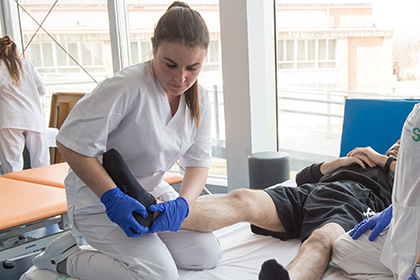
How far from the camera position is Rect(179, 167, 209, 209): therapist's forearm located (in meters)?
1.50

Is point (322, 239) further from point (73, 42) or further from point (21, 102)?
point (73, 42)

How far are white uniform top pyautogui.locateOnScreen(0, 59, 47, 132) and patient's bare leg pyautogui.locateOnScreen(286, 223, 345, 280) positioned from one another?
2.26 m

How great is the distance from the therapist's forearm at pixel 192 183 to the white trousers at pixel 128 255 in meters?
0.14

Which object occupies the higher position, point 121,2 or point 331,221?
point 121,2

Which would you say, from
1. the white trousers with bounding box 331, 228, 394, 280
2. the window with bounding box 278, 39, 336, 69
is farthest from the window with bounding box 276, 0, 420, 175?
the white trousers with bounding box 331, 228, 394, 280

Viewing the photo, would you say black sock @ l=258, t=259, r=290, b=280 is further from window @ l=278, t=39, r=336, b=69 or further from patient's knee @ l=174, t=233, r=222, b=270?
window @ l=278, t=39, r=336, b=69

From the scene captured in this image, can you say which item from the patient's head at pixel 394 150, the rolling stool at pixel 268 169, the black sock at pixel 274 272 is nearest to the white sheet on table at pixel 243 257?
the black sock at pixel 274 272

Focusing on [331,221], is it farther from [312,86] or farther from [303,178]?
[312,86]

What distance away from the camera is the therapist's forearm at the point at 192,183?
1500 millimetres

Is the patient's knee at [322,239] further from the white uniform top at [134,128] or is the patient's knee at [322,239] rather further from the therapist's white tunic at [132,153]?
the white uniform top at [134,128]

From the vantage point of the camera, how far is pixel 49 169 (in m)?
2.54

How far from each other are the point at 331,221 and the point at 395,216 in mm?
480

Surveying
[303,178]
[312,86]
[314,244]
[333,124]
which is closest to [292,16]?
[312,86]

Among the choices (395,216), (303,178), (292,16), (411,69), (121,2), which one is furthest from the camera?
(121,2)
